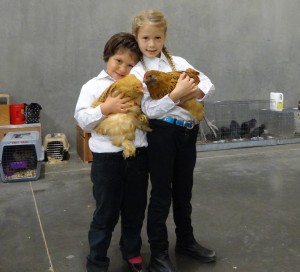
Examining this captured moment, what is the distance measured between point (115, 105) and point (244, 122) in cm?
329

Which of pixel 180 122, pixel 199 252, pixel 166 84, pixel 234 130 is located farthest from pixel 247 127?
pixel 166 84

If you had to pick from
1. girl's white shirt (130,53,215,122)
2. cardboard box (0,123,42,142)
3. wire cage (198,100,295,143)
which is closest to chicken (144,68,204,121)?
girl's white shirt (130,53,215,122)

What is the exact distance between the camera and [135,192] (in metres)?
1.65

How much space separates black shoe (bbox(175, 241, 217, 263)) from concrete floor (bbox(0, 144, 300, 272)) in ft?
0.10

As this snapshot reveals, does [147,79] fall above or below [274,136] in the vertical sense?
above

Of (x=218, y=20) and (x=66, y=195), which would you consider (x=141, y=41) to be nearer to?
(x=66, y=195)

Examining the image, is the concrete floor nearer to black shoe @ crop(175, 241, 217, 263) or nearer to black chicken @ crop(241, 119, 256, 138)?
black shoe @ crop(175, 241, 217, 263)

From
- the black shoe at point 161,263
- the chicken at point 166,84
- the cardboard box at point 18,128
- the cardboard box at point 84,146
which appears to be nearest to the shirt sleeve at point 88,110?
the chicken at point 166,84

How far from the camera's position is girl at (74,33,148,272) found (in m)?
1.55

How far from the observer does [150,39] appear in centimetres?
152

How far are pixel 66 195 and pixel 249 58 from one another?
305cm

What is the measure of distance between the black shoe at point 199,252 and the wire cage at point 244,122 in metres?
2.45

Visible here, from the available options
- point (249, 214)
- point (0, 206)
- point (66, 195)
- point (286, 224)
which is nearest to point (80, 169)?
point (66, 195)

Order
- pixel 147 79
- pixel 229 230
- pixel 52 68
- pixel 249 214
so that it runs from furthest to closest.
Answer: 1. pixel 52 68
2. pixel 249 214
3. pixel 229 230
4. pixel 147 79
